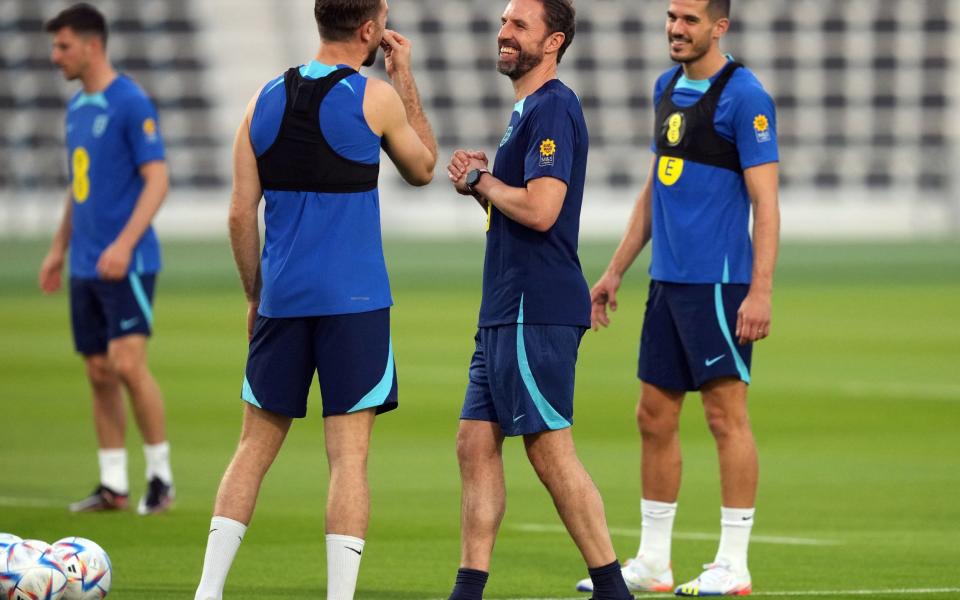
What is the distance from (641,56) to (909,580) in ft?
130

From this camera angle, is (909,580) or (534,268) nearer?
(534,268)

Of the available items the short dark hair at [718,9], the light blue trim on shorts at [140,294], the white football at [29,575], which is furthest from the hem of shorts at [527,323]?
the light blue trim on shorts at [140,294]

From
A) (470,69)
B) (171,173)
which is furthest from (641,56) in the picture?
(171,173)

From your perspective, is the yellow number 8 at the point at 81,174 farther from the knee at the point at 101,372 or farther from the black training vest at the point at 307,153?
the black training vest at the point at 307,153

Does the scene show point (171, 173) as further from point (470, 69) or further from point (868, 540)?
point (868, 540)

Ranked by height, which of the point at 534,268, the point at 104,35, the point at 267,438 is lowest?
the point at 267,438

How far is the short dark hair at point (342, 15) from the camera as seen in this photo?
18.9 ft

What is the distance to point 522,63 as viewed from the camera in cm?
605

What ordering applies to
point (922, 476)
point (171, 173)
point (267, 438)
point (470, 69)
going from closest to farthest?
point (267, 438), point (922, 476), point (171, 173), point (470, 69)

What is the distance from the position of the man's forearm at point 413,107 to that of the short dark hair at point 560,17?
0.53m

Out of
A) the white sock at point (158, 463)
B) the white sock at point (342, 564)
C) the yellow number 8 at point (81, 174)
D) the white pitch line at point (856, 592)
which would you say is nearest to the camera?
the white sock at point (342, 564)

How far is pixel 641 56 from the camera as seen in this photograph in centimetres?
4578

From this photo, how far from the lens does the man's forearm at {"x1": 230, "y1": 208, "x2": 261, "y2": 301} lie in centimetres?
593

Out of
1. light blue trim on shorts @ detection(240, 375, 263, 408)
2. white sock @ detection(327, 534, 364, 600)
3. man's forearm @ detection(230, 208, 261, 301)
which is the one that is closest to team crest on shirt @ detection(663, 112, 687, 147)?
man's forearm @ detection(230, 208, 261, 301)
